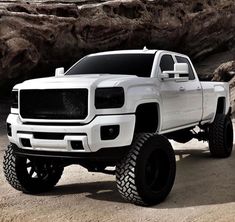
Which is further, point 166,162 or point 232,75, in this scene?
point 232,75

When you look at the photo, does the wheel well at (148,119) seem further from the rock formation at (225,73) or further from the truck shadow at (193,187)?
the rock formation at (225,73)

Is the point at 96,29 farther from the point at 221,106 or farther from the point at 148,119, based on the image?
the point at 148,119

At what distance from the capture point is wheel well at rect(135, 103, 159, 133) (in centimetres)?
522

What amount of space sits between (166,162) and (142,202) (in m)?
0.64

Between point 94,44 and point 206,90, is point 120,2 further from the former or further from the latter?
point 206,90

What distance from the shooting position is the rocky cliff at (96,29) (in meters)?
12.8

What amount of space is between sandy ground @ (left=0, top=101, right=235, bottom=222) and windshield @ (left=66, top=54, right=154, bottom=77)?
165 centimetres

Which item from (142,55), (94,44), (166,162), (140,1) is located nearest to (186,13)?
(140,1)

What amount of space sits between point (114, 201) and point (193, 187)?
1216 mm

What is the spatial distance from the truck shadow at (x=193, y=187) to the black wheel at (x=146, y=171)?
0.66ft

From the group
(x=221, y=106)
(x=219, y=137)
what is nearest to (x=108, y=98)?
(x=219, y=137)

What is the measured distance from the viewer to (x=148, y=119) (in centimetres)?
532

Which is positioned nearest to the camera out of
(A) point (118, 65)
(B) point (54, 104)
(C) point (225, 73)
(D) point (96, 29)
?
(B) point (54, 104)

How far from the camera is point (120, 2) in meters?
15.4
